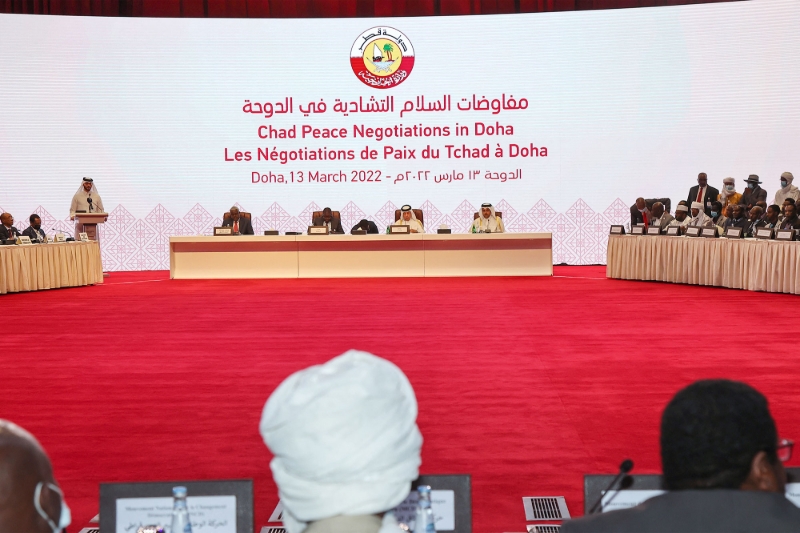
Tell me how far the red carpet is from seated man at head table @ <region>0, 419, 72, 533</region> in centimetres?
124

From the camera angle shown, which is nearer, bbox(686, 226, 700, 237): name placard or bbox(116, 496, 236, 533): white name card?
bbox(116, 496, 236, 533): white name card

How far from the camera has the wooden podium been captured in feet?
32.7

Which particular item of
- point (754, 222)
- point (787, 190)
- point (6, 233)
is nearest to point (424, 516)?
point (754, 222)

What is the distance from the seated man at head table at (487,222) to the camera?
10.0 m

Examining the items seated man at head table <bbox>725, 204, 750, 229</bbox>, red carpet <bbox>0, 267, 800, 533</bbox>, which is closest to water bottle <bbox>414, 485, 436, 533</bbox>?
red carpet <bbox>0, 267, 800, 533</bbox>

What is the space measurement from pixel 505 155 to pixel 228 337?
671 centimetres

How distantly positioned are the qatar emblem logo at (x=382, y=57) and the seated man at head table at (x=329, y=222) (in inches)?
83.6

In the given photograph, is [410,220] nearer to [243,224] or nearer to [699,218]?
[243,224]

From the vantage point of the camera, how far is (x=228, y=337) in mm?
5262

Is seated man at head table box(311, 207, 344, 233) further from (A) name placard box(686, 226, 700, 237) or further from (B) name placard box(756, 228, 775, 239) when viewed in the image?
(B) name placard box(756, 228, 775, 239)

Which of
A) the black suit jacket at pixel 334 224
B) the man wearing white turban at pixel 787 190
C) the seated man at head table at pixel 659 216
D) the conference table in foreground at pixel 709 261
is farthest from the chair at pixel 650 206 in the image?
the black suit jacket at pixel 334 224

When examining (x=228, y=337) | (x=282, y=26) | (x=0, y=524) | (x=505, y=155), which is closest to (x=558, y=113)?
(x=505, y=155)

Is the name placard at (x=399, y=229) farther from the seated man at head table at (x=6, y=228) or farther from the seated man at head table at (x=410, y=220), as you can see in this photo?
the seated man at head table at (x=6, y=228)

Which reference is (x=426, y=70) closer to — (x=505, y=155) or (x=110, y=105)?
(x=505, y=155)
